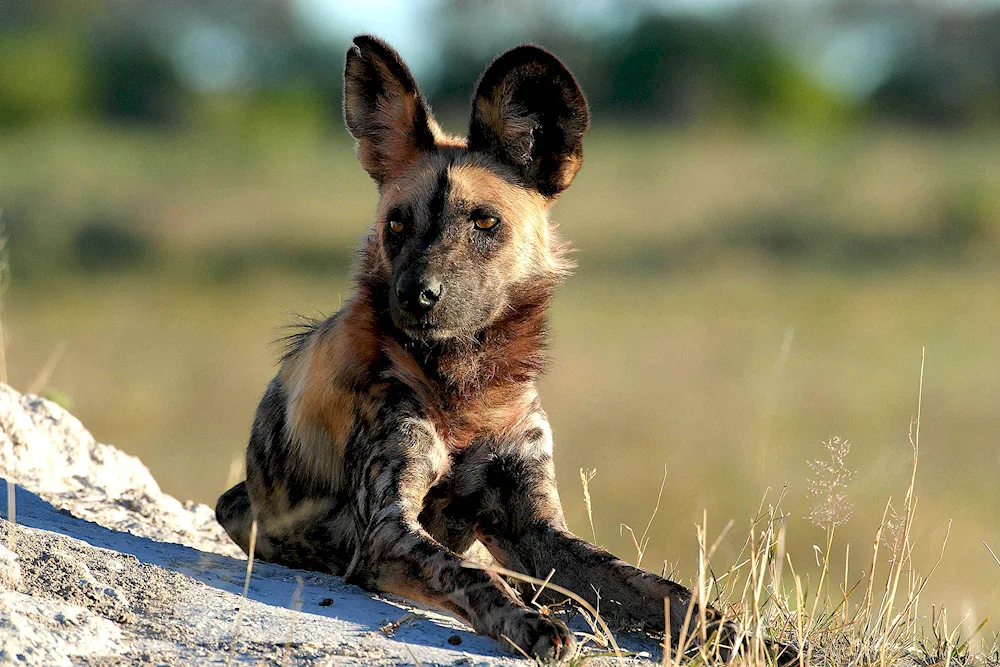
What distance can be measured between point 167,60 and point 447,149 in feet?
132

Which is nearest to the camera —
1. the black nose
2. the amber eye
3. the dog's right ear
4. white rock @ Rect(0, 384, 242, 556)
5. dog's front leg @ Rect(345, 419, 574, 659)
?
dog's front leg @ Rect(345, 419, 574, 659)

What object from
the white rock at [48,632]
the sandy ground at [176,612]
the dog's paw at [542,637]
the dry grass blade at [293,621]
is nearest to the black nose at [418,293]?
the sandy ground at [176,612]

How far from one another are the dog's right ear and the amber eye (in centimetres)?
45

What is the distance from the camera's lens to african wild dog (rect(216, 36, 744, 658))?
15.0 feet

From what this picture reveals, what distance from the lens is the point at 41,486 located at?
543cm

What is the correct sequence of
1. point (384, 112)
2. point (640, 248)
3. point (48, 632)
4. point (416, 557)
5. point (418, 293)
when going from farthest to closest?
point (640, 248)
point (384, 112)
point (418, 293)
point (416, 557)
point (48, 632)

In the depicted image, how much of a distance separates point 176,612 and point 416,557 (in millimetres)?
807

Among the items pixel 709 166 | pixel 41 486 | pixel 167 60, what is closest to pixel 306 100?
pixel 167 60

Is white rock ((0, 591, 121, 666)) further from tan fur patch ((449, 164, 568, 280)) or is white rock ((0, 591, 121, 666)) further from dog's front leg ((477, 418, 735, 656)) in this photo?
tan fur patch ((449, 164, 568, 280))

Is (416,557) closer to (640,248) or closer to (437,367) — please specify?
(437,367)

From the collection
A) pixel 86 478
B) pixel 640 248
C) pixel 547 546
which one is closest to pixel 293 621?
pixel 547 546

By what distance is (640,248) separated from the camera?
95.9 ft

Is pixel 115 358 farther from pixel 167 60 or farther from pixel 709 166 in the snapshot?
pixel 167 60

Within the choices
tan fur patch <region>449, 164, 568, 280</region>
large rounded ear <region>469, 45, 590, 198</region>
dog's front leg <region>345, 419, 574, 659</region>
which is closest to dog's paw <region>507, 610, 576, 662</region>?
dog's front leg <region>345, 419, 574, 659</region>
